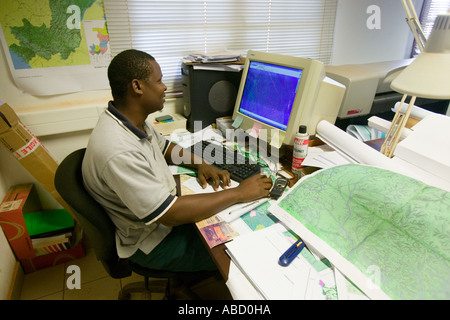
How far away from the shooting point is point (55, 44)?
1.59 m

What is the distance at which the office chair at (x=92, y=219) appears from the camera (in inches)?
36.1

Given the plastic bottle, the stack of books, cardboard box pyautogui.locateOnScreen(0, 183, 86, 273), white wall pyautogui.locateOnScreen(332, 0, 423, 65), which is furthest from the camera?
white wall pyautogui.locateOnScreen(332, 0, 423, 65)

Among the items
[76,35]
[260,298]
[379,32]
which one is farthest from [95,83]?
[379,32]

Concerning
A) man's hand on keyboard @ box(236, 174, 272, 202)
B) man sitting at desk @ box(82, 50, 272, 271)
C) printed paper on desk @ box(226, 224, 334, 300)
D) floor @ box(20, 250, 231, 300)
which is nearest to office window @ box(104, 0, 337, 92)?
man sitting at desk @ box(82, 50, 272, 271)

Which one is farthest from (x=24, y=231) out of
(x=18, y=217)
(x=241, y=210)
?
(x=241, y=210)

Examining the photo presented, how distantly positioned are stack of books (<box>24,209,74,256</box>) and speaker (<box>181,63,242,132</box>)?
0.98m

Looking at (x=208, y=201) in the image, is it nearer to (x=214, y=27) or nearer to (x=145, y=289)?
(x=145, y=289)

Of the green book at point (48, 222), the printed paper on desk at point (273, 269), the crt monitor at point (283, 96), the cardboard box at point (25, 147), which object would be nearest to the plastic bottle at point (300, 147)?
the crt monitor at point (283, 96)

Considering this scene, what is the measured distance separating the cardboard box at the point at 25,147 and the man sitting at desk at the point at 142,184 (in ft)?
2.05

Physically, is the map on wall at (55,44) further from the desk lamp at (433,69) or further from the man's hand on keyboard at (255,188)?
the desk lamp at (433,69)

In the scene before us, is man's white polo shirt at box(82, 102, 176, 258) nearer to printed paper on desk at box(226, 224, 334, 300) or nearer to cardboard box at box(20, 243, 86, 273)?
printed paper on desk at box(226, 224, 334, 300)

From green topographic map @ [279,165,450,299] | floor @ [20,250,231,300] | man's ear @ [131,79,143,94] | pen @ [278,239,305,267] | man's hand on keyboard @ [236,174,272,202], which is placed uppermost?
man's ear @ [131,79,143,94]

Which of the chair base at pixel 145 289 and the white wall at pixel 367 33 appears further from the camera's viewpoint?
the white wall at pixel 367 33

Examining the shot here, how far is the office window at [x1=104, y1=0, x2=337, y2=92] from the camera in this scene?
5.70 ft
